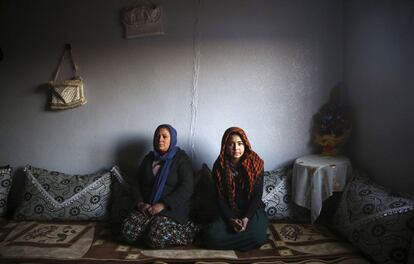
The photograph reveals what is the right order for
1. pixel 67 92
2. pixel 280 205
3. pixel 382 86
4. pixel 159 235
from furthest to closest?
1. pixel 67 92
2. pixel 280 205
3. pixel 382 86
4. pixel 159 235

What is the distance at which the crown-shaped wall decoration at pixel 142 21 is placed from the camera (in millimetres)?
2543

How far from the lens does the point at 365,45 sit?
235 cm

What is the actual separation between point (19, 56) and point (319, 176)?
117 inches

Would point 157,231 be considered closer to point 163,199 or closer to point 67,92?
point 163,199

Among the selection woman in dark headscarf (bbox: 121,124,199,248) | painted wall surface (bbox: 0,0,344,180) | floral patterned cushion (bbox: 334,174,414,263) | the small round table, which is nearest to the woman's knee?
woman in dark headscarf (bbox: 121,124,199,248)

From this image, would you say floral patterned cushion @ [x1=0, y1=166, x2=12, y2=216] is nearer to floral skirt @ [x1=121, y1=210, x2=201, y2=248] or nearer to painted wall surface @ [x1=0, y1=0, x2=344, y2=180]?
painted wall surface @ [x1=0, y1=0, x2=344, y2=180]

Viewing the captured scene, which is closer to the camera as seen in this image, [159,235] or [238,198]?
[159,235]

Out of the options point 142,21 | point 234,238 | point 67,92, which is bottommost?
point 234,238

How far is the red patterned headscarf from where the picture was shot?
218 cm

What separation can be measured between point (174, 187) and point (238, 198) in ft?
1.75

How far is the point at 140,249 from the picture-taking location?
206 centimetres

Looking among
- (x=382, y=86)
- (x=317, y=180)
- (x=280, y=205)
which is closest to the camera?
(x=382, y=86)

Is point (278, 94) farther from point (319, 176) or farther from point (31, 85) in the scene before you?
point (31, 85)

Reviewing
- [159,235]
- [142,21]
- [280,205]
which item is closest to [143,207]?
[159,235]
